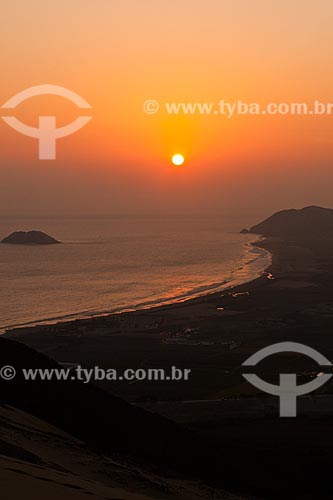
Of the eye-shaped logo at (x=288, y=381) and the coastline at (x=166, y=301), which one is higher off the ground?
the coastline at (x=166, y=301)

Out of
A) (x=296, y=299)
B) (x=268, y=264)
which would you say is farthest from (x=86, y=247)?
(x=296, y=299)

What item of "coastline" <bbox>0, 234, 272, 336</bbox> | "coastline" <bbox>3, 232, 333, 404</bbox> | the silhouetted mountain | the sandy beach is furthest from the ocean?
the silhouetted mountain

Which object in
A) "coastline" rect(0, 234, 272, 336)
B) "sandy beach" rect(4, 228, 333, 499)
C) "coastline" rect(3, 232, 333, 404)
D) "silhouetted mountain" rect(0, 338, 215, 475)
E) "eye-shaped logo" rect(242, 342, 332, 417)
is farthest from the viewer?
"coastline" rect(0, 234, 272, 336)

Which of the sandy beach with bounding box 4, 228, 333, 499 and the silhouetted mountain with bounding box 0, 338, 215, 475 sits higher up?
the silhouetted mountain with bounding box 0, 338, 215, 475

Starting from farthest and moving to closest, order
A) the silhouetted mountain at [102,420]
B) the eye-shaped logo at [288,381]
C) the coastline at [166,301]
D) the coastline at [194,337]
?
the coastline at [166,301] → the coastline at [194,337] → the eye-shaped logo at [288,381] → the silhouetted mountain at [102,420]

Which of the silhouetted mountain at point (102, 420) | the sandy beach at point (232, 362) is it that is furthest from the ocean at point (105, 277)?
the silhouetted mountain at point (102, 420)

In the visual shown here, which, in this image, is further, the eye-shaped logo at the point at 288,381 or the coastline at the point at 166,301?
the coastline at the point at 166,301

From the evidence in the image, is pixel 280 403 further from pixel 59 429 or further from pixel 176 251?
pixel 176 251

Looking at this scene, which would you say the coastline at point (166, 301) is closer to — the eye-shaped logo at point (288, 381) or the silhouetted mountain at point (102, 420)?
the eye-shaped logo at point (288, 381)

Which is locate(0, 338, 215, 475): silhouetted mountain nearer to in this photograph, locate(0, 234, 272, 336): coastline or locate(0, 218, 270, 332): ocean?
locate(0, 234, 272, 336): coastline
